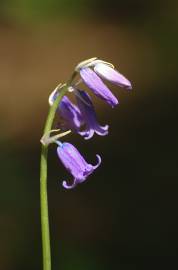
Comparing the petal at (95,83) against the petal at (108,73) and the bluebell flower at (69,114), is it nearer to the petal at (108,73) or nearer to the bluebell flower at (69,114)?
the petal at (108,73)

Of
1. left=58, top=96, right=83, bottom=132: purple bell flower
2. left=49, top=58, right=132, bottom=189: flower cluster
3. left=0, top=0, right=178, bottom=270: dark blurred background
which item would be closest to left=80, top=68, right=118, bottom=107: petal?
left=49, top=58, right=132, bottom=189: flower cluster

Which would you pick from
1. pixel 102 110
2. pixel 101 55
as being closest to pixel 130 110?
pixel 102 110

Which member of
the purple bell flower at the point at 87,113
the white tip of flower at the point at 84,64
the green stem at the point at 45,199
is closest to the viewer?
the green stem at the point at 45,199

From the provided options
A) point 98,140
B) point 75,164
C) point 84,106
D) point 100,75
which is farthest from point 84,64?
point 98,140

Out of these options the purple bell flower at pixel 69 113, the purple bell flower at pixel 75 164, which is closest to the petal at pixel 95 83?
the purple bell flower at pixel 69 113

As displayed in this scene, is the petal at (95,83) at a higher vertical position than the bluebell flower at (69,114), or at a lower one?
higher

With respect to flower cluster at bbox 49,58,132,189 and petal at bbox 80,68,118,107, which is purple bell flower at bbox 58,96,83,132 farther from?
petal at bbox 80,68,118,107

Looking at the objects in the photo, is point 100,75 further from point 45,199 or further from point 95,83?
point 45,199
